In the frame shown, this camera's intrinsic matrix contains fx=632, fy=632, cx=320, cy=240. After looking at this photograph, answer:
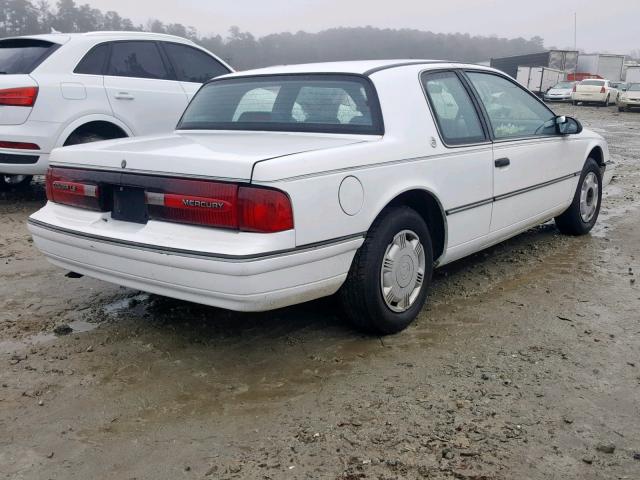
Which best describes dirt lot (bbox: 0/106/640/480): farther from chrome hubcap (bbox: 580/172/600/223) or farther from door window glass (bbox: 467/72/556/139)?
chrome hubcap (bbox: 580/172/600/223)

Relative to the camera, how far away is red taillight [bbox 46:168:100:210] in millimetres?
3312

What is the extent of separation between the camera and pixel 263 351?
3.33 m

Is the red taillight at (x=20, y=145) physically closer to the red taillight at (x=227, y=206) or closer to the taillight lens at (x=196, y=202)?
the taillight lens at (x=196, y=202)

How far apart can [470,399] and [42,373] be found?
2.03m

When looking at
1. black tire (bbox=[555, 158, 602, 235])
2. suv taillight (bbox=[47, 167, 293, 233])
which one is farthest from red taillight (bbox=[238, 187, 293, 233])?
black tire (bbox=[555, 158, 602, 235])

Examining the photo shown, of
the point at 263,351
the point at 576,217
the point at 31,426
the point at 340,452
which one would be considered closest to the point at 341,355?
the point at 263,351

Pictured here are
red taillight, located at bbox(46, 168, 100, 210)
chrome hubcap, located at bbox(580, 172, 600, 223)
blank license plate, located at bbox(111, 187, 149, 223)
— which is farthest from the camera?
chrome hubcap, located at bbox(580, 172, 600, 223)

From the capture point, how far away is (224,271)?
277cm

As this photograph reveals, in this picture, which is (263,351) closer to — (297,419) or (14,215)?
(297,419)

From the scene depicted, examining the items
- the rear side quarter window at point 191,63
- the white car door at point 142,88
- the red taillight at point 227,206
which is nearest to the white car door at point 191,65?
the rear side quarter window at point 191,63

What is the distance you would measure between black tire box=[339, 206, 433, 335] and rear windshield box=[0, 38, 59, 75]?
439cm

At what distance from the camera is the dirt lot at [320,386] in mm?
2389

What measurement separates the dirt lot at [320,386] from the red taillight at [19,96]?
2161 mm

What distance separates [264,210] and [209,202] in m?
0.28
